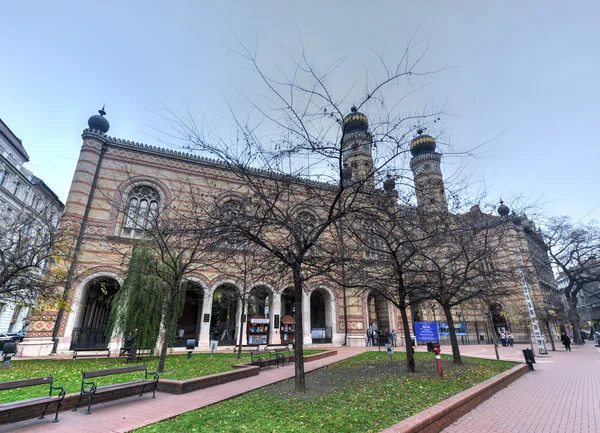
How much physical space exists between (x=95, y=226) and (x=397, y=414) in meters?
19.2

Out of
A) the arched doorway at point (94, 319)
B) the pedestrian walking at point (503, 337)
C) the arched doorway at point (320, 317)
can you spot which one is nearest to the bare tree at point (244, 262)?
the arched doorway at point (320, 317)

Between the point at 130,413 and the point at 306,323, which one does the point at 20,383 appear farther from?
the point at 306,323

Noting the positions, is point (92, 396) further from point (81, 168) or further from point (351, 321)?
point (351, 321)

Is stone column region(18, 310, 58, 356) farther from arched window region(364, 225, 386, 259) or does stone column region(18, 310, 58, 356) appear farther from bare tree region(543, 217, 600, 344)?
bare tree region(543, 217, 600, 344)

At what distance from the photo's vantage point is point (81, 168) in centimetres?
1897

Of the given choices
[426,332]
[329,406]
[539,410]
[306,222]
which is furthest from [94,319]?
[539,410]

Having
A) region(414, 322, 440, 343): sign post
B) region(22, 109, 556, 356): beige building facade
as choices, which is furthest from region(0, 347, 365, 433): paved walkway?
region(414, 322, 440, 343): sign post

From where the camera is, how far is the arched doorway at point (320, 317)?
23578 mm

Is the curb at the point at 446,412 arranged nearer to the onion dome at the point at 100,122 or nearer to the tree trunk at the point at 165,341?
the tree trunk at the point at 165,341

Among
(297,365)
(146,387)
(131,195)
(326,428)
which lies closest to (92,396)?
(146,387)

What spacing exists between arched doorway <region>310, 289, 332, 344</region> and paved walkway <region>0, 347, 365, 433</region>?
16076 millimetres

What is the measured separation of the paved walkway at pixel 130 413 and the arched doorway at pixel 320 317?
16076mm

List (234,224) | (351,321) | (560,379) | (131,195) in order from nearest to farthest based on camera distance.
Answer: (234,224) → (560,379) → (131,195) → (351,321)

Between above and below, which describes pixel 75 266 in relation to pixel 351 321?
above
